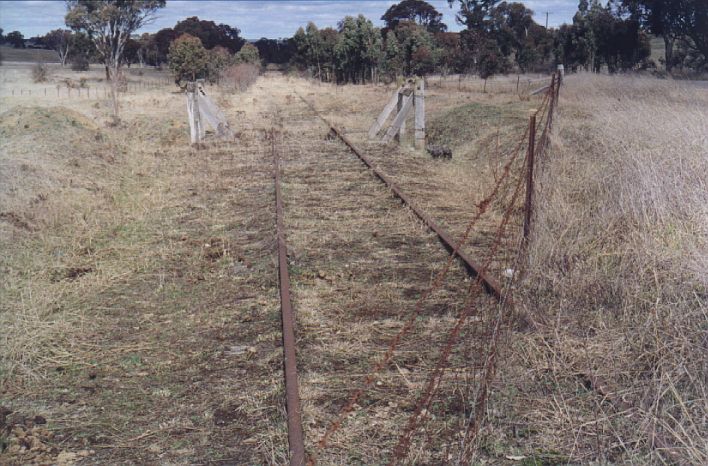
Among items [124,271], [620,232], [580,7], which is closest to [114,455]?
[124,271]

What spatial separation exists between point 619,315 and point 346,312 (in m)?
2.05

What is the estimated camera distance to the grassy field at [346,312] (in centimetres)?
388

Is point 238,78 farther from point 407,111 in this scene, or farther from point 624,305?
point 624,305

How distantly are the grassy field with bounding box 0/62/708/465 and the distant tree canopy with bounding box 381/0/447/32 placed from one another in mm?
77400

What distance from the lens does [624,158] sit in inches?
340

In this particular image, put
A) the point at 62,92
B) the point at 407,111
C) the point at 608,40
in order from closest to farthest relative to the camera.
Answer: the point at 407,111
the point at 62,92
the point at 608,40

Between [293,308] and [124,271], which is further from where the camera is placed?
[124,271]

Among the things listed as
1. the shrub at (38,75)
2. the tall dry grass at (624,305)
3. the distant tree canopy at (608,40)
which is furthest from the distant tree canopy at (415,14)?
the tall dry grass at (624,305)

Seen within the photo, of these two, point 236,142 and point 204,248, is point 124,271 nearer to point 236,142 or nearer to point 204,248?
point 204,248

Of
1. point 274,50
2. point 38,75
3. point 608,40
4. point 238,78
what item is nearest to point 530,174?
point 238,78

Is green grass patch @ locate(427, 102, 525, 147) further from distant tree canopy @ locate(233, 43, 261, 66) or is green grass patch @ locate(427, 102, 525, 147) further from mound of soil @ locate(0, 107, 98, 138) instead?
distant tree canopy @ locate(233, 43, 261, 66)

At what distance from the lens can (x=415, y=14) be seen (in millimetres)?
86188

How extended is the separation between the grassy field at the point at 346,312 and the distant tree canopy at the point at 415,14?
77.4 meters

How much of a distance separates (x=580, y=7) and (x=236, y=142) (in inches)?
1867
